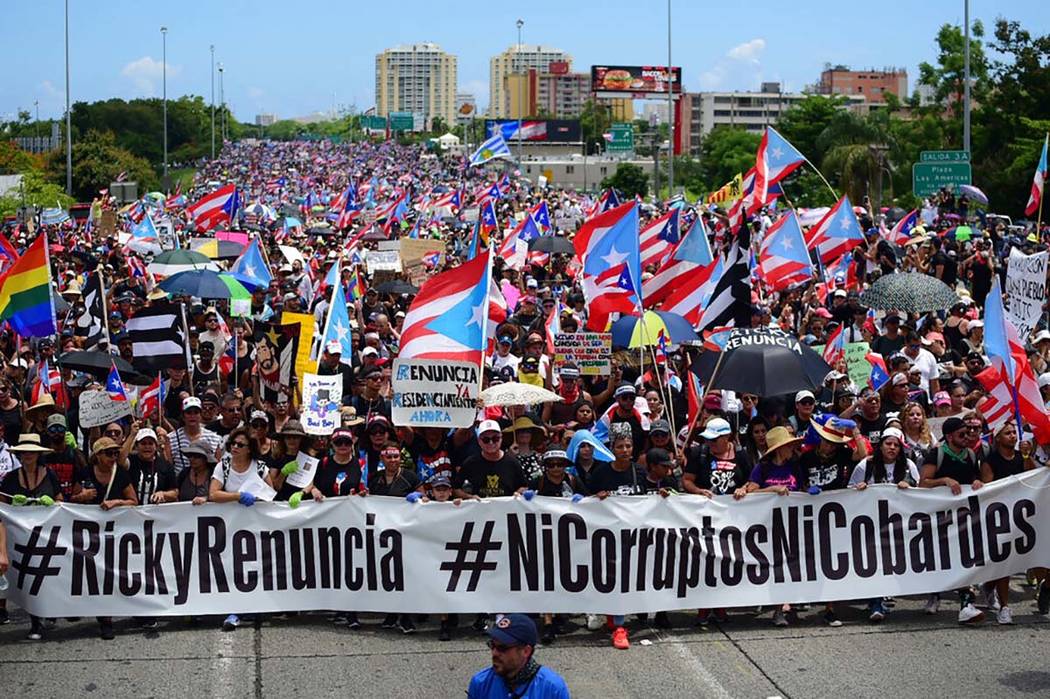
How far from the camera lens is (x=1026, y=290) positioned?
1645 cm

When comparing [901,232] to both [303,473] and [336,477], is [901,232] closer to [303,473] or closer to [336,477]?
[336,477]

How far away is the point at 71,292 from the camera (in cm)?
2188

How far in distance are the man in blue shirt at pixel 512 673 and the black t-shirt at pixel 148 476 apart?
5024mm

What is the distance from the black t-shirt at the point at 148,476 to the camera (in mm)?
10414

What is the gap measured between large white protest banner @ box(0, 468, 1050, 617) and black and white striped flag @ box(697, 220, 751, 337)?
14.6ft

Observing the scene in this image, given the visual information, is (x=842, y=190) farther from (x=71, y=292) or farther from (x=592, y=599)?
(x=592, y=599)

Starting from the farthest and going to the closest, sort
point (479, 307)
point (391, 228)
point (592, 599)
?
point (391, 228) < point (479, 307) < point (592, 599)

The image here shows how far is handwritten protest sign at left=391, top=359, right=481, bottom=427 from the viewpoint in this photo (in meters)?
10.8

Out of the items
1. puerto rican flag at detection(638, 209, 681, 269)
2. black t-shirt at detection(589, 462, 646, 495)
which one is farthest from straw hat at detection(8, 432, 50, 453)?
puerto rican flag at detection(638, 209, 681, 269)

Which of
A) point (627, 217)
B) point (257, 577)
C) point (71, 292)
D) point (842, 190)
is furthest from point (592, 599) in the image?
point (842, 190)

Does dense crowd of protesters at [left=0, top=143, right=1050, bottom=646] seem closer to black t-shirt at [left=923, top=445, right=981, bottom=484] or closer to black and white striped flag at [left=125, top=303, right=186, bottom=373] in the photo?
black t-shirt at [left=923, top=445, right=981, bottom=484]

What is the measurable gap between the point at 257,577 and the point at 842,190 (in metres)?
45.5

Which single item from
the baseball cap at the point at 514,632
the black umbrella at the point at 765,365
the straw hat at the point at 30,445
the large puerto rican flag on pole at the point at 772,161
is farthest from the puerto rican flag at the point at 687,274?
the baseball cap at the point at 514,632

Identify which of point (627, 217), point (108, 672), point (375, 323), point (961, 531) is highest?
point (627, 217)
